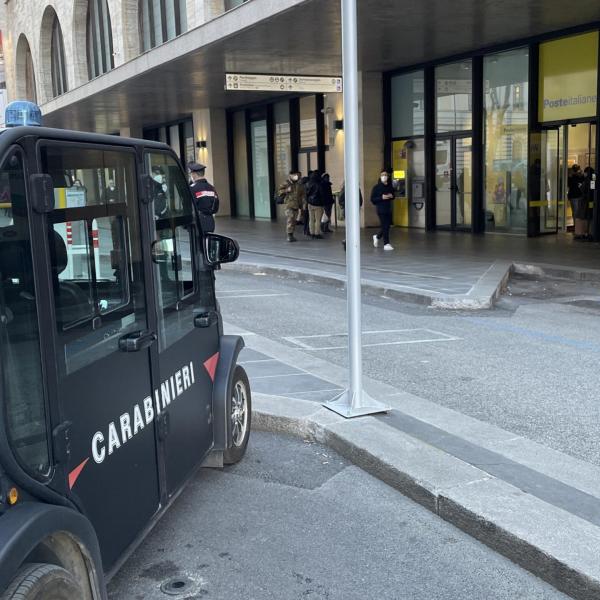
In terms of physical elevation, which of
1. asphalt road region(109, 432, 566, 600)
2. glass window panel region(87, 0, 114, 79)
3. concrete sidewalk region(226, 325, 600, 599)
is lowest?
asphalt road region(109, 432, 566, 600)

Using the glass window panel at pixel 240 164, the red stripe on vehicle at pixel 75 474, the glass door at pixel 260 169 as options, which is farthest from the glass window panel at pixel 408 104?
the red stripe on vehicle at pixel 75 474

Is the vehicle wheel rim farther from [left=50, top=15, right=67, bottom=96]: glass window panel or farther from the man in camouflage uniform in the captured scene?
[left=50, top=15, right=67, bottom=96]: glass window panel

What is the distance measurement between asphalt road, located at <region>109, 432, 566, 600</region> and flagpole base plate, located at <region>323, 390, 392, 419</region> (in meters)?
0.66

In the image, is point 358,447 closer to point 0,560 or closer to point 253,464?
point 253,464

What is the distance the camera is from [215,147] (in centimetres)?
2944

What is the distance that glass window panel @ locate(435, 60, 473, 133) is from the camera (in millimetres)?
18953

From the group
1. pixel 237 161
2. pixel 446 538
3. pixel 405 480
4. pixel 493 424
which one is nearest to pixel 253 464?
pixel 405 480

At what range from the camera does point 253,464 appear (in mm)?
4777

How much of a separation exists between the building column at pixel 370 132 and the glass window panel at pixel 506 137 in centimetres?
374

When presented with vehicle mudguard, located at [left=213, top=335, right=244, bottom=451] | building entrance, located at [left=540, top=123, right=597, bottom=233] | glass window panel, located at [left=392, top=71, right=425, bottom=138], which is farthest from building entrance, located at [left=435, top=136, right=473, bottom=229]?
vehicle mudguard, located at [left=213, top=335, right=244, bottom=451]

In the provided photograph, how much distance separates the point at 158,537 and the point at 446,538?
1.43 metres

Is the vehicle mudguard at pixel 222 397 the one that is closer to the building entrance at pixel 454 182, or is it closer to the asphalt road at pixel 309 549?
the asphalt road at pixel 309 549

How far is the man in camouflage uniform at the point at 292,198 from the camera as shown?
18.8 metres

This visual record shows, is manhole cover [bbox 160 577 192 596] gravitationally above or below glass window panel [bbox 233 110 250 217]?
below
